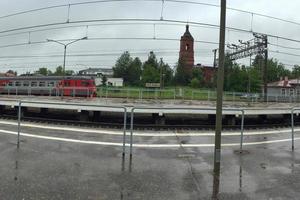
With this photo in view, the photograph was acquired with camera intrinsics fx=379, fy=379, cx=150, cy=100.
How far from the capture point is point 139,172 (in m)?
8.75

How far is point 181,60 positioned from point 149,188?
313ft

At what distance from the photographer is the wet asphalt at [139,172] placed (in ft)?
23.8

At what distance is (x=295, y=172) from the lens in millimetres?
9242

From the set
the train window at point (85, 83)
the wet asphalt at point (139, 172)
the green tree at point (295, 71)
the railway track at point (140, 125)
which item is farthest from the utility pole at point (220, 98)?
the green tree at point (295, 71)

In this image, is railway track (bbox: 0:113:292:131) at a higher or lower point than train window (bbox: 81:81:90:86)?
lower

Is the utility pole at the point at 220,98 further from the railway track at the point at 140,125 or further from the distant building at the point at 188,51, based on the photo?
the distant building at the point at 188,51

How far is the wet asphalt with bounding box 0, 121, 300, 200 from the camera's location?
285 inches

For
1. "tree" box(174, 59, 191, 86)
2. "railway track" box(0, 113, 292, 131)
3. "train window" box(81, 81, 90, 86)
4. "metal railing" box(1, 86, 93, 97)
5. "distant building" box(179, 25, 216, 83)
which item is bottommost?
"railway track" box(0, 113, 292, 131)

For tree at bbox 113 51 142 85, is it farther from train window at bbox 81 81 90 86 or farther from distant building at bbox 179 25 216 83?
train window at bbox 81 81 90 86

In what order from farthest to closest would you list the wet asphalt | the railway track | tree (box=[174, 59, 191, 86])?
tree (box=[174, 59, 191, 86]) < the railway track < the wet asphalt

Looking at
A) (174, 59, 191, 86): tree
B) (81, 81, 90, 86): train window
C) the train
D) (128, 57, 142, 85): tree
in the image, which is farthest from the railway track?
(128, 57, 142, 85): tree

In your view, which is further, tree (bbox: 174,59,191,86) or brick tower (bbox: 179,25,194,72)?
brick tower (bbox: 179,25,194,72)

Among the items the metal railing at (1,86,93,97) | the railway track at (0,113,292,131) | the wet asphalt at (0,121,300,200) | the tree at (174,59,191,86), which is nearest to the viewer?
the wet asphalt at (0,121,300,200)

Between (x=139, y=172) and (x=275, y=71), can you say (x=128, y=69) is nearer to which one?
(x=275, y=71)
